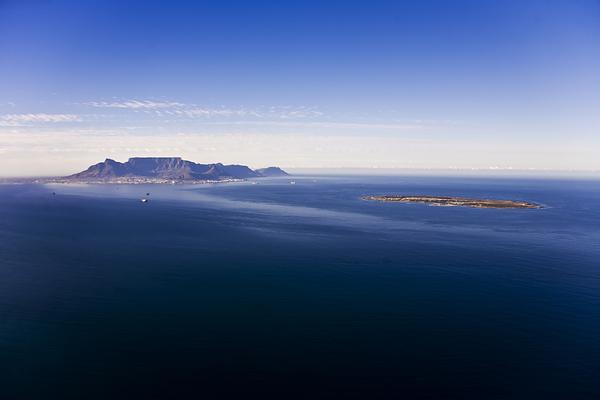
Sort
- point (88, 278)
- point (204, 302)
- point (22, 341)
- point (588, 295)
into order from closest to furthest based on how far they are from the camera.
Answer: point (22, 341)
point (204, 302)
point (588, 295)
point (88, 278)

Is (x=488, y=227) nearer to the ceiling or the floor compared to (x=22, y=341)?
nearer to the ceiling

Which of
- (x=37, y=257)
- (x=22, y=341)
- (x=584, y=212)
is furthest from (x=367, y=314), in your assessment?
(x=584, y=212)

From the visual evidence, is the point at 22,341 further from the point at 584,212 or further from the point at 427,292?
the point at 584,212

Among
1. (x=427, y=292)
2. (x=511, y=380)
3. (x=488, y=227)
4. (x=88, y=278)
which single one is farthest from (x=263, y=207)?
(x=511, y=380)

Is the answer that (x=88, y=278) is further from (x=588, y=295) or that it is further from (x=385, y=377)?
(x=588, y=295)

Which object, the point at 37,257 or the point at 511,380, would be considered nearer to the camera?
the point at 511,380

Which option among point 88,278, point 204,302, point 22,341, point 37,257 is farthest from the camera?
point 37,257
